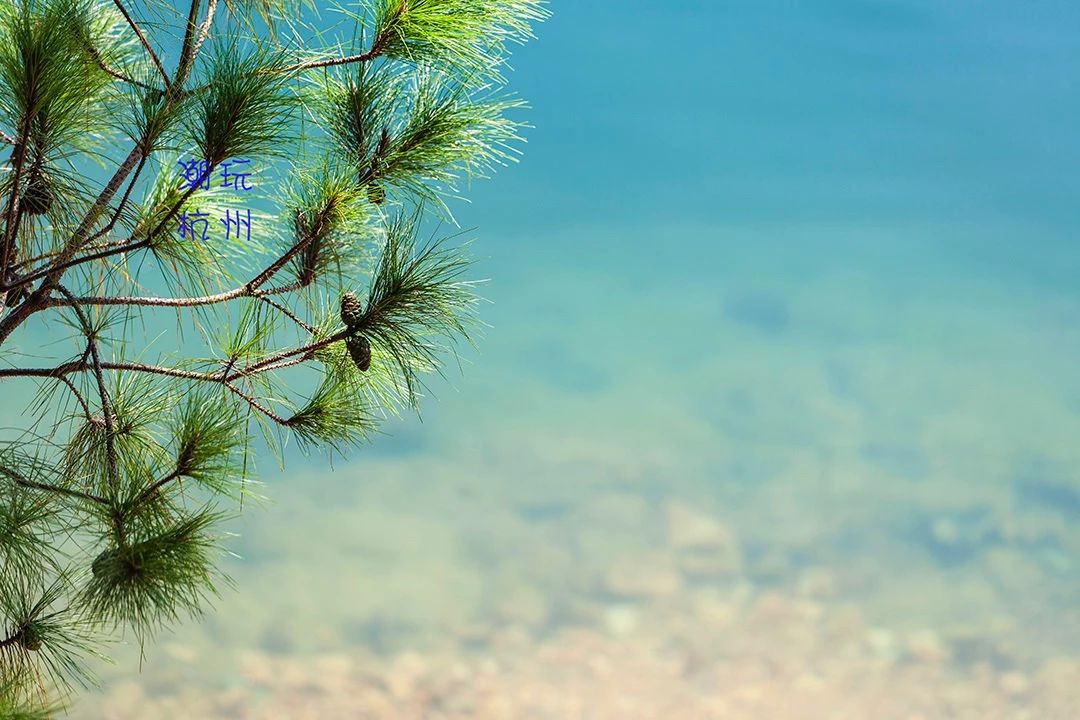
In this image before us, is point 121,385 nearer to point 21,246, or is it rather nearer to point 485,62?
point 21,246

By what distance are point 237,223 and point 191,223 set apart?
208 millimetres

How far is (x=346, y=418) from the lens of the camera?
1851mm

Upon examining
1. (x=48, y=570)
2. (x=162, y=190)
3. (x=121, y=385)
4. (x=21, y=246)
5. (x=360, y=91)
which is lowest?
(x=48, y=570)

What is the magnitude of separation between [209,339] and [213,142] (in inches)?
14.0

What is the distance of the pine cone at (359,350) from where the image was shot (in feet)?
5.58

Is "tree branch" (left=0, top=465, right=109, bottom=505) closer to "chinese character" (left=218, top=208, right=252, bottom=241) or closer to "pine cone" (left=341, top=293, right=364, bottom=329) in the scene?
"pine cone" (left=341, top=293, right=364, bottom=329)

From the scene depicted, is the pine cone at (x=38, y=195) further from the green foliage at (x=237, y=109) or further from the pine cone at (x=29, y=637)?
the pine cone at (x=29, y=637)

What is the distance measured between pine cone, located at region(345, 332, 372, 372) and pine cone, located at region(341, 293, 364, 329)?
2 centimetres

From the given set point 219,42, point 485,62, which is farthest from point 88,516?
point 485,62

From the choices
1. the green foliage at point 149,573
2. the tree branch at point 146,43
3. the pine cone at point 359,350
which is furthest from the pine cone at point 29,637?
the tree branch at point 146,43

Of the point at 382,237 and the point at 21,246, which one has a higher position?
the point at 382,237

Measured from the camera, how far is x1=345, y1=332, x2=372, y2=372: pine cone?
5.58 ft

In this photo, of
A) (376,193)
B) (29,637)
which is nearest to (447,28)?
(376,193)

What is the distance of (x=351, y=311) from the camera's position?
1698 millimetres
